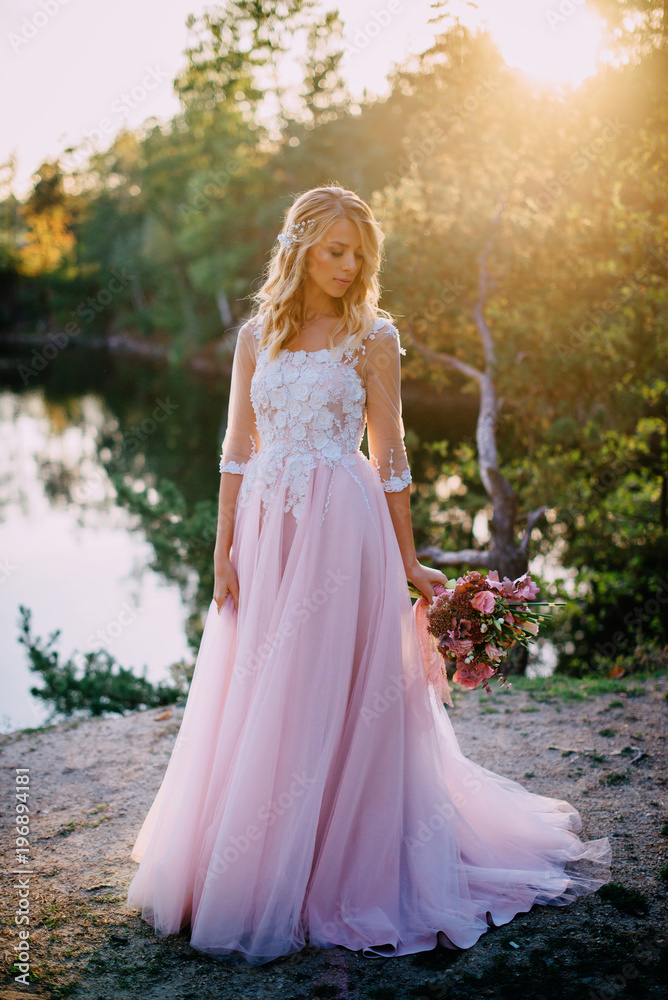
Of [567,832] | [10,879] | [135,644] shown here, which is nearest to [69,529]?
[135,644]

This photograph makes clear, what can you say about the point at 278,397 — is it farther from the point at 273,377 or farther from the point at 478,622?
the point at 478,622

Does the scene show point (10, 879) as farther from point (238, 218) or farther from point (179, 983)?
point (238, 218)

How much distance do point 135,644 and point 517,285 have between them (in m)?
7.07

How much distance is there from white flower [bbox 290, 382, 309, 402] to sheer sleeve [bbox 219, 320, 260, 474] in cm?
26

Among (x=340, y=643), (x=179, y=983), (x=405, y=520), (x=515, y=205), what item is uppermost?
(x=515, y=205)

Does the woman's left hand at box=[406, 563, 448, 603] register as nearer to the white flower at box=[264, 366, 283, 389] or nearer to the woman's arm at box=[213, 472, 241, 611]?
the woman's arm at box=[213, 472, 241, 611]

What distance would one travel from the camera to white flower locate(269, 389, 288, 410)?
2.78 meters

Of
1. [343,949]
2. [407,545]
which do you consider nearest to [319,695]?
[407,545]

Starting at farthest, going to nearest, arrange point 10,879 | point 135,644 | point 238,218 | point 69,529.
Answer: point 238,218
point 69,529
point 135,644
point 10,879

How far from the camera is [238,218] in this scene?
2755cm

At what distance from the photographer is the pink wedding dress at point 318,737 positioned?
2562 millimetres

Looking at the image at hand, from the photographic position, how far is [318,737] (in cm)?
267

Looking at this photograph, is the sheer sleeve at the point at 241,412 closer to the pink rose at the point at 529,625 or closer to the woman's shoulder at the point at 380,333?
the woman's shoulder at the point at 380,333

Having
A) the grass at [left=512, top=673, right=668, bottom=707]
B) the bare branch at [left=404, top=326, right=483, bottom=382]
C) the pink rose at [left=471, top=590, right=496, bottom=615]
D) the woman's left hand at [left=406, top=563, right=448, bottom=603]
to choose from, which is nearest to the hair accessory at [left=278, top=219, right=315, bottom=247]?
the woman's left hand at [left=406, top=563, right=448, bottom=603]
